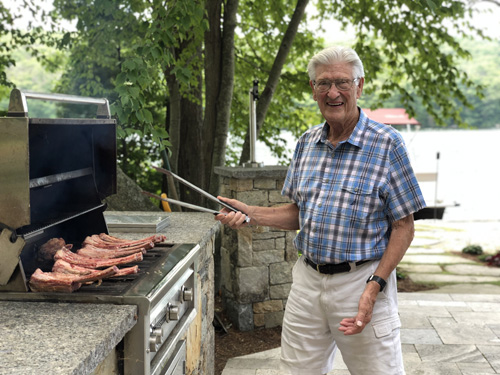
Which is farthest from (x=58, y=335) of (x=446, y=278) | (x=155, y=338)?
(x=446, y=278)

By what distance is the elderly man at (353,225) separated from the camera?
2412 mm

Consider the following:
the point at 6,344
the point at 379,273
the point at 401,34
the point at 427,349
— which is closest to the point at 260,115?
the point at 401,34

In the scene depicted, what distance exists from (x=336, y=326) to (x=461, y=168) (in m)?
48.6

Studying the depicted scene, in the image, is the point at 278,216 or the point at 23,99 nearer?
the point at 23,99

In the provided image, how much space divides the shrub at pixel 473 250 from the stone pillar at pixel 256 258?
214 inches

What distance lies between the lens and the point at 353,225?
2441 millimetres

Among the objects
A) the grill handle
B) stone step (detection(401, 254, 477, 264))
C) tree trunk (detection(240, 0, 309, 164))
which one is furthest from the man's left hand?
stone step (detection(401, 254, 477, 264))

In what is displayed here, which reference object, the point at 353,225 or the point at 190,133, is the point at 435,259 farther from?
the point at 353,225

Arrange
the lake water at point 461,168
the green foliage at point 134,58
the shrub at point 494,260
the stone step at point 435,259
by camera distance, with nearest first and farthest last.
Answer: the green foliage at point 134,58 < the shrub at point 494,260 < the stone step at point 435,259 < the lake water at point 461,168

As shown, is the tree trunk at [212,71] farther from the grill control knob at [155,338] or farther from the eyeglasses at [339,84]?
the grill control knob at [155,338]

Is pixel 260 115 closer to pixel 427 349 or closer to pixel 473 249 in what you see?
pixel 427 349

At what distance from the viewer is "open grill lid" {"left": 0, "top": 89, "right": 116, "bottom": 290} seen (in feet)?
6.09

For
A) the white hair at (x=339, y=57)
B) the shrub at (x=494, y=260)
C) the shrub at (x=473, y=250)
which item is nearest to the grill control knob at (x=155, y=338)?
the white hair at (x=339, y=57)

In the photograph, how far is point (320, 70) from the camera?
2.49 m
